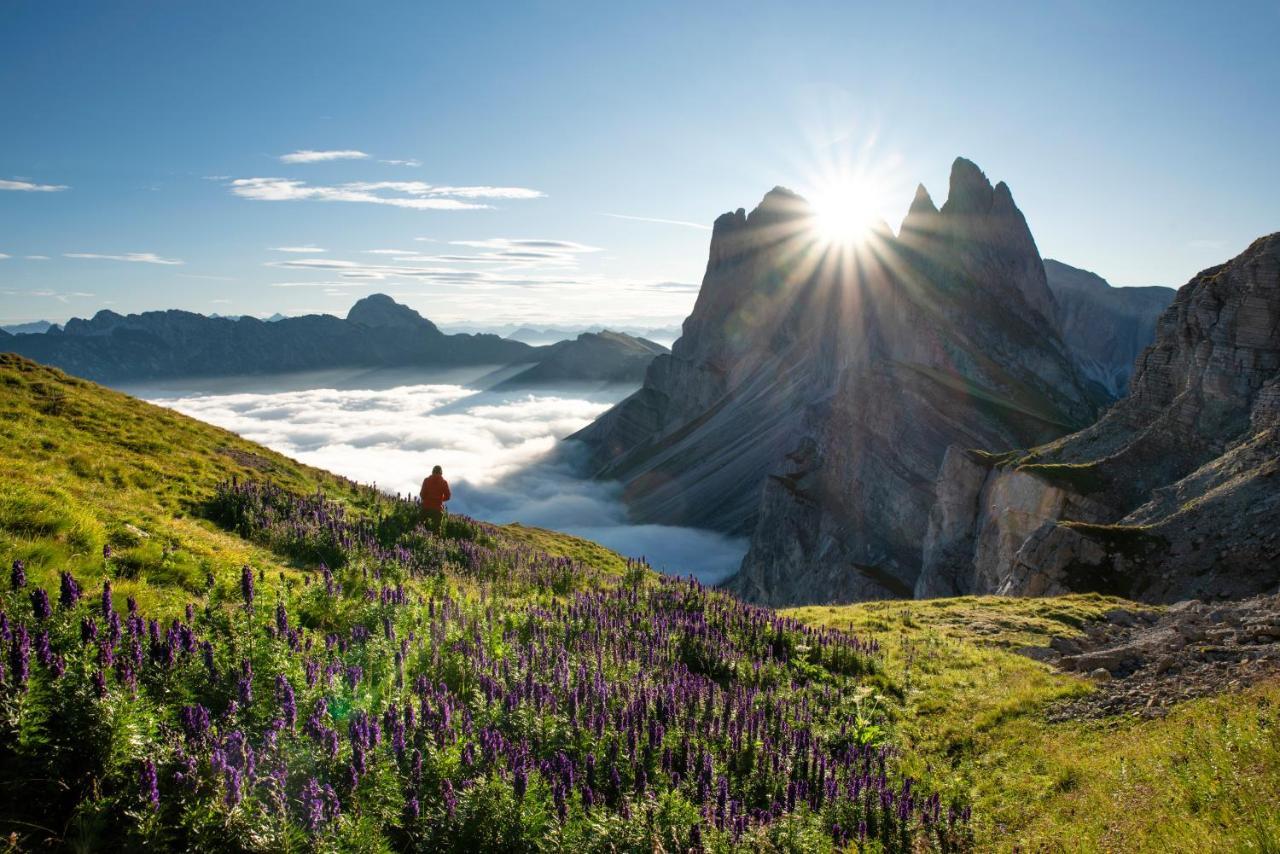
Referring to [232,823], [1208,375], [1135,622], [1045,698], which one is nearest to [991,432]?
[1208,375]

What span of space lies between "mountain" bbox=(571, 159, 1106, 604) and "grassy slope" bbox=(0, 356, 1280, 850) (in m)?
57.3

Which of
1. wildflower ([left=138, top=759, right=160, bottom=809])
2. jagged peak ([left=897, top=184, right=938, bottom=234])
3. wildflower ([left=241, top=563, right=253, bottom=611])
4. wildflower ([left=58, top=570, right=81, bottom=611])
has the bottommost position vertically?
wildflower ([left=138, top=759, right=160, bottom=809])

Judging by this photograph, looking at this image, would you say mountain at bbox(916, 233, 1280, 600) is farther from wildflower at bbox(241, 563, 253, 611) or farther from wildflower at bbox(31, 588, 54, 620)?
wildflower at bbox(31, 588, 54, 620)

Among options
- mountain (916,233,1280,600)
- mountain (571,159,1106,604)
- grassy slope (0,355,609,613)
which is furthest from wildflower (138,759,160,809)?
mountain (571,159,1106,604)

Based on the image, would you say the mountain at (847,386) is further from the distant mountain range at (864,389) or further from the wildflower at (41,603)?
the wildflower at (41,603)

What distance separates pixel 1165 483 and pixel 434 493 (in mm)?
35840

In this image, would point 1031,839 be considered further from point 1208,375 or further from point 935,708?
point 1208,375

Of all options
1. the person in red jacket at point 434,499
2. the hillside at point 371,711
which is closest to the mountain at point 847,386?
the person in red jacket at point 434,499

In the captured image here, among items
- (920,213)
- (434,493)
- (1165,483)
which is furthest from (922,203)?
(434,493)

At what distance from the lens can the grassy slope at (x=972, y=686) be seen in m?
6.68

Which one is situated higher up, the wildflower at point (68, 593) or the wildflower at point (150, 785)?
the wildflower at point (68, 593)

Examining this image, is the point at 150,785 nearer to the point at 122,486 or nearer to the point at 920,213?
the point at 122,486

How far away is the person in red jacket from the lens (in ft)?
73.2

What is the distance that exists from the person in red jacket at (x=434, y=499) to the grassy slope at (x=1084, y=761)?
46.9 ft
